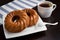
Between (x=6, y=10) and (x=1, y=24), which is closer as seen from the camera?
(x=1, y=24)

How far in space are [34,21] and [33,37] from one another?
65 millimetres

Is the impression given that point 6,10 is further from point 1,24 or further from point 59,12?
point 59,12

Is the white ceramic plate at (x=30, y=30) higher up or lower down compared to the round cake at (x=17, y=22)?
lower down

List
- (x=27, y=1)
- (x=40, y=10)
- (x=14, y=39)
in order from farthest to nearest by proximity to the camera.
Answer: (x=27, y=1) < (x=40, y=10) < (x=14, y=39)

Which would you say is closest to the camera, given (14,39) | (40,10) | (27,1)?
(14,39)

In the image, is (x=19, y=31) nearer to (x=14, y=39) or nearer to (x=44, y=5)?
(x=14, y=39)

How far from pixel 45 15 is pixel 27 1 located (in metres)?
0.22

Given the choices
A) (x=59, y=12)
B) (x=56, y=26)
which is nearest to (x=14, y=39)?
(x=56, y=26)

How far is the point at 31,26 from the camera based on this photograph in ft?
1.82

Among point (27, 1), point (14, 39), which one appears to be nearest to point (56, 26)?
point (14, 39)

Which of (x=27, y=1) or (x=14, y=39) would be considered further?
(x=27, y=1)

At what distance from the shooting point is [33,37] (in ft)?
1.75

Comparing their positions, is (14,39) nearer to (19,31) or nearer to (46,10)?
(19,31)

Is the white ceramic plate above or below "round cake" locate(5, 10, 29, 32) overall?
below
